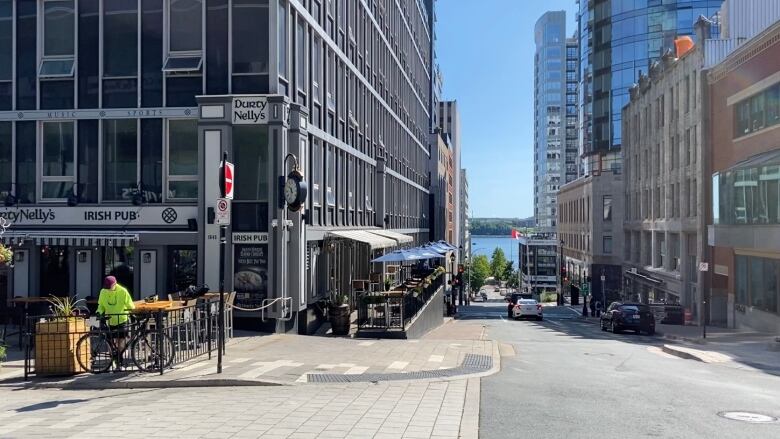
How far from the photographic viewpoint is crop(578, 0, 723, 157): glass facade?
6706cm

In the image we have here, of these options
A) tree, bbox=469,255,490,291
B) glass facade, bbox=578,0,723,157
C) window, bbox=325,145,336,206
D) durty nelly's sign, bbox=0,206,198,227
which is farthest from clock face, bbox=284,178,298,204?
tree, bbox=469,255,490,291

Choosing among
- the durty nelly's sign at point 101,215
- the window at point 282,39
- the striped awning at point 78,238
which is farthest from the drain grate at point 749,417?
the striped awning at point 78,238

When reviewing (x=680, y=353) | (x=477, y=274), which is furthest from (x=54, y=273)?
(x=477, y=274)

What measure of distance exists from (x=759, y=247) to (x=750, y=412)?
63.6 ft

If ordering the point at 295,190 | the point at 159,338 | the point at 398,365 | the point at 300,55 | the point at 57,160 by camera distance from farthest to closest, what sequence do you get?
the point at 300,55 < the point at 57,160 < the point at 295,190 < the point at 398,365 < the point at 159,338

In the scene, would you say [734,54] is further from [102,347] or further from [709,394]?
[102,347]

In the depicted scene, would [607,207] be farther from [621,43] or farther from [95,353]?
[95,353]

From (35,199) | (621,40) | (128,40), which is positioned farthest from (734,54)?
(621,40)

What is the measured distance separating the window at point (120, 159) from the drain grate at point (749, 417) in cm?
1575

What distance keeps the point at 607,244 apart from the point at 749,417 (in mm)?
54773

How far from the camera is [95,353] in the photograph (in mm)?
11906

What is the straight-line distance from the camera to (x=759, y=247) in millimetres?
26766

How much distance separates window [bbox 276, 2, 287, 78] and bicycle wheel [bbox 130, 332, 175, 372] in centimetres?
904

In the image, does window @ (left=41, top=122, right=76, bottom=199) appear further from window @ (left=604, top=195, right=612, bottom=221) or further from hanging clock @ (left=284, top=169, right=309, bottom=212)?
window @ (left=604, top=195, right=612, bottom=221)
